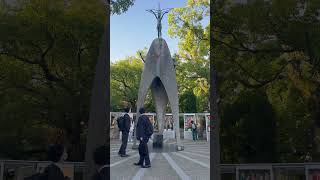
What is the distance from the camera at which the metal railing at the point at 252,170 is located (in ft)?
20.0

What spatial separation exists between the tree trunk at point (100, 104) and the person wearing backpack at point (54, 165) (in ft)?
1.52

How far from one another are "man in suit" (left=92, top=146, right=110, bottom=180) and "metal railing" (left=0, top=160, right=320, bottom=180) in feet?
1.10

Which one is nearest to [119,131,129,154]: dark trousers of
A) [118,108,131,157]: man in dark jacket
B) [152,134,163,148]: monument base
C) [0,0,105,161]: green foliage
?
[118,108,131,157]: man in dark jacket

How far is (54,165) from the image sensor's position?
5.24 meters

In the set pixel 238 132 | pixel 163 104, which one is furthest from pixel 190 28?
pixel 238 132

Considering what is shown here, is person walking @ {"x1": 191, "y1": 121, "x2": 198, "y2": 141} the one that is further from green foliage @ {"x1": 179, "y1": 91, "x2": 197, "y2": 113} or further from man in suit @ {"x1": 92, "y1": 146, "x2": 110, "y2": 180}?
man in suit @ {"x1": 92, "y1": 146, "x2": 110, "y2": 180}

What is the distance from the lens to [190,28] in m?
14.1

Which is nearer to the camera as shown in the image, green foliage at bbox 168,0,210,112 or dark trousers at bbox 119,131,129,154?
dark trousers at bbox 119,131,129,154

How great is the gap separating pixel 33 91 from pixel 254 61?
4.15 m

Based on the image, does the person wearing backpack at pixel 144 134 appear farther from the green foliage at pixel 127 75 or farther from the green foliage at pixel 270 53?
the green foliage at pixel 127 75

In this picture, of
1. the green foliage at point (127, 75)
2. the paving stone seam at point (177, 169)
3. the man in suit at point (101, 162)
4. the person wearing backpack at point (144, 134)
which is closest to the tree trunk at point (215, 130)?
the paving stone seam at point (177, 169)

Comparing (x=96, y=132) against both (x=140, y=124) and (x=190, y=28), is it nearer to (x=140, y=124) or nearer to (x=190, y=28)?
(x=140, y=124)

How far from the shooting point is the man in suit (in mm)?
6603

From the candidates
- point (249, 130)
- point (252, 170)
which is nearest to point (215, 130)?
point (249, 130)
